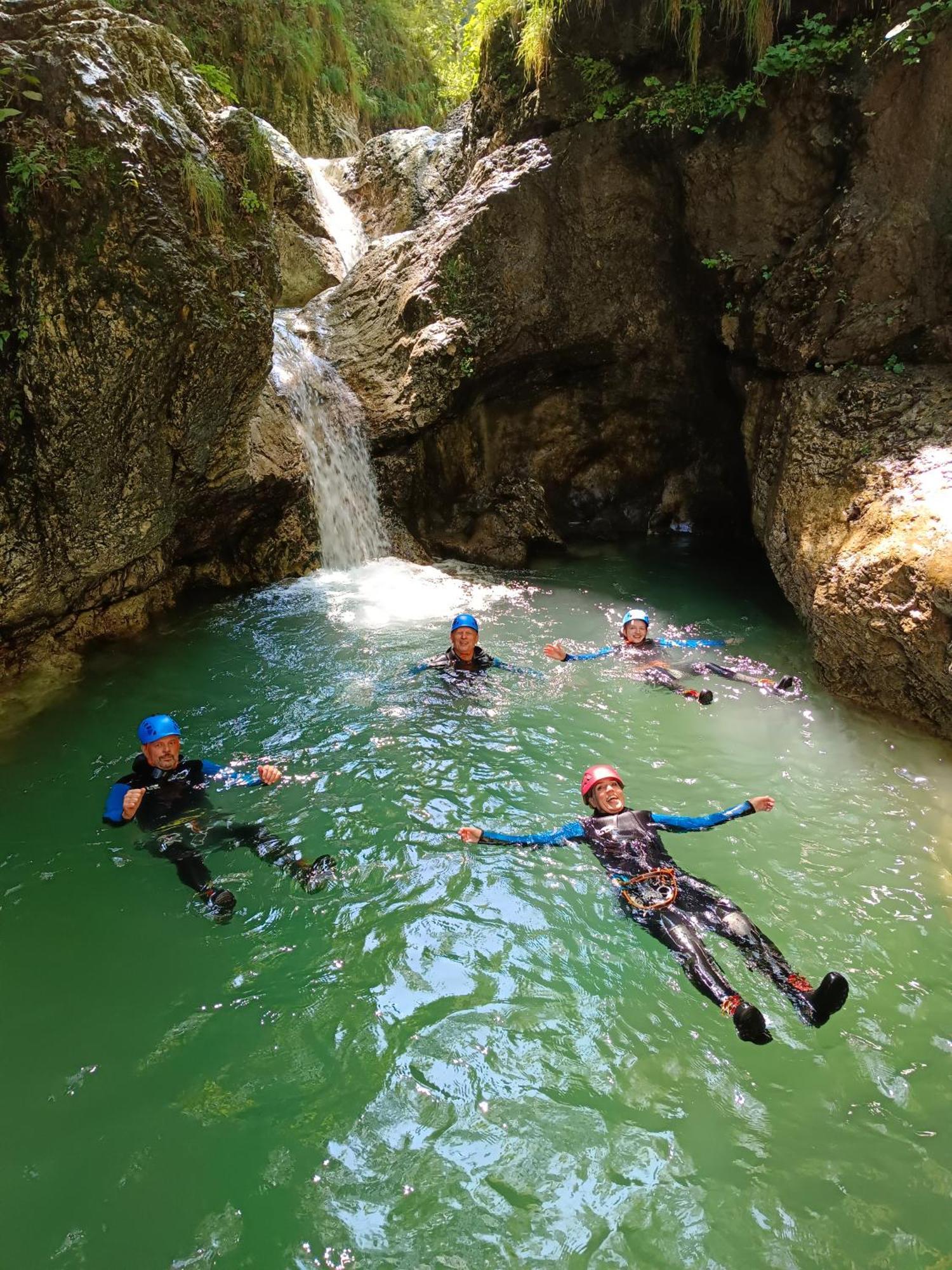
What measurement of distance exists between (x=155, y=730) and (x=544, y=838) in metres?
2.88

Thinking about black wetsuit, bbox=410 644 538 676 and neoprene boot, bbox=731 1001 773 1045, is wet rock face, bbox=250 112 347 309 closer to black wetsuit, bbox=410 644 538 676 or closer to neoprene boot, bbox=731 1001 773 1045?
black wetsuit, bbox=410 644 538 676

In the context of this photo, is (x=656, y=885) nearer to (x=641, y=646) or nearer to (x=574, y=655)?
(x=574, y=655)

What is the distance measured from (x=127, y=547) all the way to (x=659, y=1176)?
7.48 m

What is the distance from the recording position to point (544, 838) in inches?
177

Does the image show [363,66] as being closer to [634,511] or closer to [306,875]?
[634,511]

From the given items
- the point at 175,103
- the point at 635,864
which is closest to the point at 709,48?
the point at 175,103

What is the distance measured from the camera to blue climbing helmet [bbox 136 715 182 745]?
16.4ft

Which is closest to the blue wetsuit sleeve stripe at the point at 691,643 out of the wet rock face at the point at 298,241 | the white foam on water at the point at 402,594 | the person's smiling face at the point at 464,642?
the person's smiling face at the point at 464,642

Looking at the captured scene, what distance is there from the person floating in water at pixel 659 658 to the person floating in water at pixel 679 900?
94.9 inches

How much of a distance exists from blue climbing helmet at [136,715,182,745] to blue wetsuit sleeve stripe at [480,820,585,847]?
2.42m

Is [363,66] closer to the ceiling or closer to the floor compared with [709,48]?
closer to the ceiling

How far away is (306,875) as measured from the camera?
441 cm

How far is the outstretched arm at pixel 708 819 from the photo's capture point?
436cm

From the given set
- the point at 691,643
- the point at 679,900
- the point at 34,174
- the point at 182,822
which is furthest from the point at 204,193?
the point at 679,900
